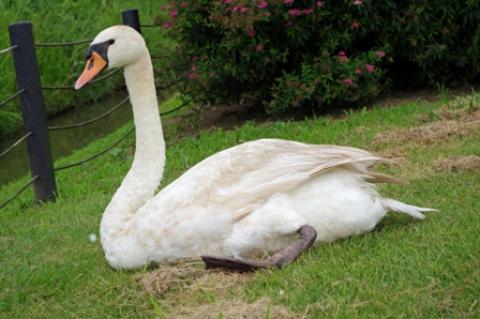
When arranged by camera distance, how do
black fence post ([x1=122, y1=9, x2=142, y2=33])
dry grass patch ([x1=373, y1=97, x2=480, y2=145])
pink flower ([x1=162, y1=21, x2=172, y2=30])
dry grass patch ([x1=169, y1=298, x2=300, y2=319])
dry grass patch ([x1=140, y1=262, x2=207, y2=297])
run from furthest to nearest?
pink flower ([x1=162, y1=21, x2=172, y2=30]) → black fence post ([x1=122, y1=9, x2=142, y2=33]) → dry grass patch ([x1=373, y1=97, x2=480, y2=145]) → dry grass patch ([x1=140, y1=262, x2=207, y2=297]) → dry grass patch ([x1=169, y1=298, x2=300, y2=319])

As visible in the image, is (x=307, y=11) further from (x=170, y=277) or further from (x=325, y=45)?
(x=170, y=277)

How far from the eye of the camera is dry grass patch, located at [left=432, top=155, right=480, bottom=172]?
582cm

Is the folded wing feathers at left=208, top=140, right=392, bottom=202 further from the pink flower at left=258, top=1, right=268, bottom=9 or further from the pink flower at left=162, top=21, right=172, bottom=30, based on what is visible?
the pink flower at left=162, top=21, right=172, bottom=30

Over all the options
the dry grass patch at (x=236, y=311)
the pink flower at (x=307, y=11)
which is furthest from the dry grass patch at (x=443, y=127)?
the dry grass patch at (x=236, y=311)

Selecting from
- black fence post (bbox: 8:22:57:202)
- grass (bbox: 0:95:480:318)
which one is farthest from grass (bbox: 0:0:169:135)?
grass (bbox: 0:95:480:318)

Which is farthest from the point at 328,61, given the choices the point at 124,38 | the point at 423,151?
the point at 124,38

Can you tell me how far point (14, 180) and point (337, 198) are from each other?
6453 mm

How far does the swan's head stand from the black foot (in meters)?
1.47

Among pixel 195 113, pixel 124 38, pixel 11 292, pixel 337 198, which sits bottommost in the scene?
pixel 195 113

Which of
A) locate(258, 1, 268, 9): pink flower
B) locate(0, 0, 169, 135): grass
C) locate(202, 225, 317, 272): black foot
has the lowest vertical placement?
locate(0, 0, 169, 135): grass

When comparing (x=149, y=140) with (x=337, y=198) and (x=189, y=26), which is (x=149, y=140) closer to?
(x=337, y=198)

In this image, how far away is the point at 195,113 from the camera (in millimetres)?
10070

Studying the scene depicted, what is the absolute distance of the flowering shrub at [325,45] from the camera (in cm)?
863

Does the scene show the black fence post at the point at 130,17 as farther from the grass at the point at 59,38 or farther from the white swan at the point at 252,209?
the white swan at the point at 252,209
